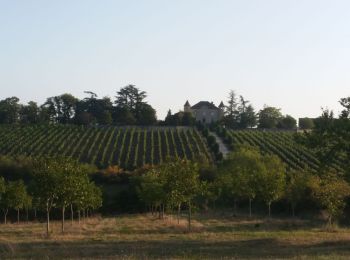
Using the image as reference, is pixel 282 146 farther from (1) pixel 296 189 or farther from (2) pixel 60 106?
(2) pixel 60 106

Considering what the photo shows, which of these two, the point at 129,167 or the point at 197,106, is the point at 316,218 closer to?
the point at 129,167

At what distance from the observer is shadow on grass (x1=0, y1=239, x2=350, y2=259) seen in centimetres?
2188

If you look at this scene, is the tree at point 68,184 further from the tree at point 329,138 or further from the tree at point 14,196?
the tree at point 329,138

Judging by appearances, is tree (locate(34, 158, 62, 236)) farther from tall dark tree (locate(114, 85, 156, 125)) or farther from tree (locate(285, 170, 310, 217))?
tall dark tree (locate(114, 85, 156, 125))

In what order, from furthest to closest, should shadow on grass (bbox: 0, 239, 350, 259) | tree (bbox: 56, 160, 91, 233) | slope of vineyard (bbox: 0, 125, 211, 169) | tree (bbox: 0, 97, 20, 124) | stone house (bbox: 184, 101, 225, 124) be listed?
1. stone house (bbox: 184, 101, 225, 124)
2. tree (bbox: 0, 97, 20, 124)
3. slope of vineyard (bbox: 0, 125, 211, 169)
4. tree (bbox: 56, 160, 91, 233)
5. shadow on grass (bbox: 0, 239, 350, 259)

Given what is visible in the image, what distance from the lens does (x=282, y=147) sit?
89062 millimetres

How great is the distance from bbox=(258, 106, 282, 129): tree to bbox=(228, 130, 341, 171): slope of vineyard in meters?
27.0

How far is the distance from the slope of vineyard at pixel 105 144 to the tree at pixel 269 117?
33202mm

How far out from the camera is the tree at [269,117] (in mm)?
135125

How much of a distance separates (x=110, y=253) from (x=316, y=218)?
32.9m

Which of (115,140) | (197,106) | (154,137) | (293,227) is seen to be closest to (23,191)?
(293,227)

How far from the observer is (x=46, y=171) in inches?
1375

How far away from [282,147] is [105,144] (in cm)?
2922

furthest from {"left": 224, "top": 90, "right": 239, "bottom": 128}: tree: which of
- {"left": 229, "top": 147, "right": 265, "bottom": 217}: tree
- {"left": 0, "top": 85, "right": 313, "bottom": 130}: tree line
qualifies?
{"left": 229, "top": 147, "right": 265, "bottom": 217}: tree
